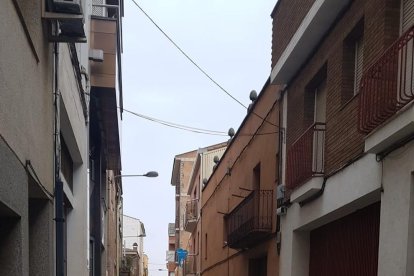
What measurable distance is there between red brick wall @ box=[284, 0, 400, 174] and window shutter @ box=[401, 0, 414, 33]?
3.3 inches

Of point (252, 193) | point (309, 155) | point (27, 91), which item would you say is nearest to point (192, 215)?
point (252, 193)

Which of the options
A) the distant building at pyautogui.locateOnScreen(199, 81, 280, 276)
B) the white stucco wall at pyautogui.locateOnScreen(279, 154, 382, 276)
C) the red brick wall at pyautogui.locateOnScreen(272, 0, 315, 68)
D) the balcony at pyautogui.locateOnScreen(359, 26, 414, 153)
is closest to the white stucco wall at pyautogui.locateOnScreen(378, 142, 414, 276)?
the balcony at pyautogui.locateOnScreen(359, 26, 414, 153)

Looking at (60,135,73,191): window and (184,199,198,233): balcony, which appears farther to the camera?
(184,199,198,233): balcony

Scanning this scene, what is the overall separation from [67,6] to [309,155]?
5190 millimetres

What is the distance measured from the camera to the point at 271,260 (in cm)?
1270

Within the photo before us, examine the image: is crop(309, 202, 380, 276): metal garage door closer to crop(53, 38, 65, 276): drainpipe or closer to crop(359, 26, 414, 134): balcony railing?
crop(359, 26, 414, 134): balcony railing

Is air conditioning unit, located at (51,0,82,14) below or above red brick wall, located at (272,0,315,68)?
below

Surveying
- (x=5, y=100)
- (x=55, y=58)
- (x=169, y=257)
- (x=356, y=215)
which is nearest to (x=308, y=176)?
(x=356, y=215)

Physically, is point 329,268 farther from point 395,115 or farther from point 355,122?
point 395,115

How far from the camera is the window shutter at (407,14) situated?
6.92m

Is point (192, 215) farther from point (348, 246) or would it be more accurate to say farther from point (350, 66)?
point (350, 66)

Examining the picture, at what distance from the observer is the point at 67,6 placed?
5.70m

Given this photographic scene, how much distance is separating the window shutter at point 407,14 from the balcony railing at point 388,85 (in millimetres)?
616

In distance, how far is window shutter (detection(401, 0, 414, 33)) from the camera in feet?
22.7
